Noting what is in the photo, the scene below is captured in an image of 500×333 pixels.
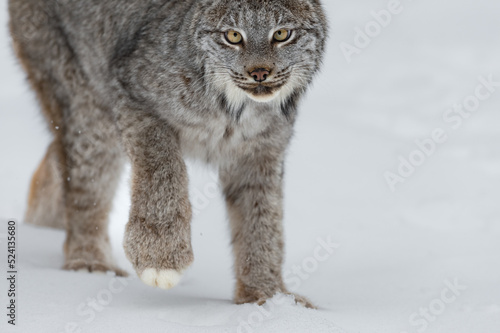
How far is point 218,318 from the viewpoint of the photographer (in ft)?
13.6

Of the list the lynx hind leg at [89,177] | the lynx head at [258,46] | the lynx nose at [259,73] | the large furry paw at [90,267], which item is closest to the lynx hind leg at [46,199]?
the lynx hind leg at [89,177]

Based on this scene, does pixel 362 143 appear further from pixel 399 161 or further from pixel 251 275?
pixel 251 275

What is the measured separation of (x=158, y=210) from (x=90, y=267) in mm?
1381

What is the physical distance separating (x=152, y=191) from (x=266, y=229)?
812 mm

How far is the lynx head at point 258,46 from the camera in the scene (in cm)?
420

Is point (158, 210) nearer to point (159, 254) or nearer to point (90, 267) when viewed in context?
point (159, 254)

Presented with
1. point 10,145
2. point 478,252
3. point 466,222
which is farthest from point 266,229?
point 10,145

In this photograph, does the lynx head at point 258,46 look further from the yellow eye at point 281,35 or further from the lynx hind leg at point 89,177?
the lynx hind leg at point 89,177

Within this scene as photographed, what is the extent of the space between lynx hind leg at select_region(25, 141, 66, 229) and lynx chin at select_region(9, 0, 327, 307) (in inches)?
20.2

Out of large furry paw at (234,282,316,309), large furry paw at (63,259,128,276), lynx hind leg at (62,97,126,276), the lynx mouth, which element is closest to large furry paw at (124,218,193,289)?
large furry paw at (234,282,316,309)

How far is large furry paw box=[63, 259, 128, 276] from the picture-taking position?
5.46m

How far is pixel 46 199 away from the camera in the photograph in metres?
6.57

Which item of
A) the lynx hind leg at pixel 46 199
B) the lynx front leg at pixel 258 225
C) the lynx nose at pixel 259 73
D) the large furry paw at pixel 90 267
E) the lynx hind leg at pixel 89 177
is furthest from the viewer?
the lynx hind leg at pixel 46 199

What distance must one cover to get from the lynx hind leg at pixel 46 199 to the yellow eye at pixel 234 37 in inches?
105
